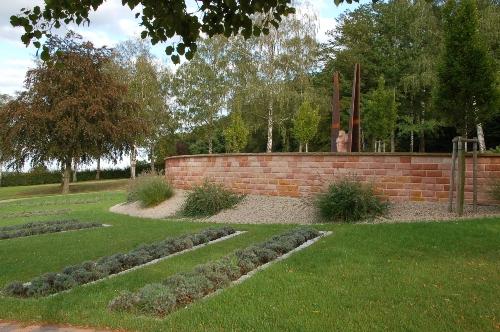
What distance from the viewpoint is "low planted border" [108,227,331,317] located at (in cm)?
509

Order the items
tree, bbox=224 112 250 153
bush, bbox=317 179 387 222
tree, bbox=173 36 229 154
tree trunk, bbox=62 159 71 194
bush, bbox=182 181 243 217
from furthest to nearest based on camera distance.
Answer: tree, bbox=173 36 229 154
tree, bbox=224 112 250 153
tree trunk, bbox=62 159 71 194
bush, bbox=182 181 243 217
bush, bbox=317 179 387 222

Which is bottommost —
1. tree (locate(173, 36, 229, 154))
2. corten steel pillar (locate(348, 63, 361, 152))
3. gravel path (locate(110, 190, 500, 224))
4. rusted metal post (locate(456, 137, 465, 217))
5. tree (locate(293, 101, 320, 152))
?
gravel path (locate(110, 190, 500, 224))

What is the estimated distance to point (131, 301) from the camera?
5.14 m

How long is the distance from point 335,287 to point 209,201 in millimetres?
8835

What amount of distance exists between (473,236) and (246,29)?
17.2ft

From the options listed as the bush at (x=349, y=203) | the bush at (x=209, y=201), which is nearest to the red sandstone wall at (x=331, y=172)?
the bush at (x=209, y=201)

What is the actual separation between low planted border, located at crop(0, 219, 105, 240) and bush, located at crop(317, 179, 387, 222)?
5.75 m

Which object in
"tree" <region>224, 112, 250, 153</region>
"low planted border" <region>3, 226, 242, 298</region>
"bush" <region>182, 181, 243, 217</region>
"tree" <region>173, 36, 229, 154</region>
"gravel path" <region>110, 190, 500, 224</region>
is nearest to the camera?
"low planted border" <region>3, 226, 242, 298</region>

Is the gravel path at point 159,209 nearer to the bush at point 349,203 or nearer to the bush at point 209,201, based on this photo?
the bush at point 209,201

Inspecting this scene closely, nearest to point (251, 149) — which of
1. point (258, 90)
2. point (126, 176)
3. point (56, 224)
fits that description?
point (126, 176)

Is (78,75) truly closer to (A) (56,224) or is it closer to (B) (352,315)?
(A) (56,224)

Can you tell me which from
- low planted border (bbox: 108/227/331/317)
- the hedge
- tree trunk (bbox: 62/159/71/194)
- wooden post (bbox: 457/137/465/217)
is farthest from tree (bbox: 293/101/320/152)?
low planted border (bbox: 108/227/331/317)

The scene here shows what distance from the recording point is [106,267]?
7.04 metres

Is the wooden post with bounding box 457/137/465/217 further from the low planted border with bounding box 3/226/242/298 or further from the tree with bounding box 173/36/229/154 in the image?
the tree with bounding box 173/36/229/154
